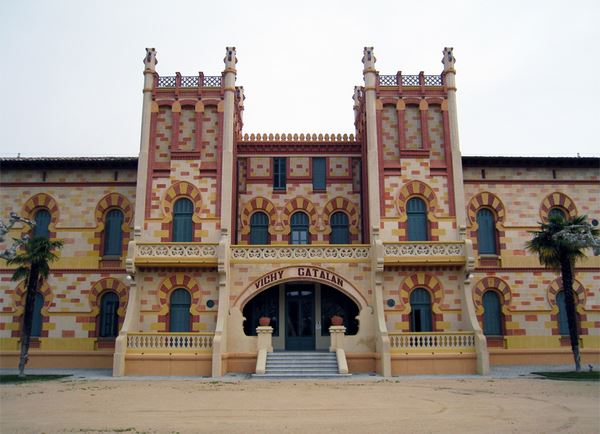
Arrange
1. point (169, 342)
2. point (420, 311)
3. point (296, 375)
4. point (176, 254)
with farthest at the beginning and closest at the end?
point (420, 311), point (176, 254), point (169, 342), point (296, 375)

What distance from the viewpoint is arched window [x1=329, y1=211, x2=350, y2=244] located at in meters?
27.3

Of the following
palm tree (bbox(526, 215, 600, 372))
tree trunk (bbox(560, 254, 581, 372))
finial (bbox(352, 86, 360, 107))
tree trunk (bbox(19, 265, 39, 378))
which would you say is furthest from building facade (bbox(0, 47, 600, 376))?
tree trunk (bbox(19, 265, 39, 378))

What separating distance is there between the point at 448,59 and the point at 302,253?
11617 millimetres

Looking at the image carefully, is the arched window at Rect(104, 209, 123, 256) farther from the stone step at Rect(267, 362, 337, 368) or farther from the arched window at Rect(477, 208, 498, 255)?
the arched window at Rect(477, 208, 498, 255)

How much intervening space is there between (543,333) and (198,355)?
16021mm

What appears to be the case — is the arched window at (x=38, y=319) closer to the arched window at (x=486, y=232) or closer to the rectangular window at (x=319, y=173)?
the rectangular window at (x=319, y=173)

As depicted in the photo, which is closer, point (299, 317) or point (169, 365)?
point (169, 365)

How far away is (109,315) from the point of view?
1044 inches

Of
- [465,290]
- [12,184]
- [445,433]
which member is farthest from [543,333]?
[12,184]

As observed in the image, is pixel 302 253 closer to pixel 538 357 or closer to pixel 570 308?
pixel 570 308

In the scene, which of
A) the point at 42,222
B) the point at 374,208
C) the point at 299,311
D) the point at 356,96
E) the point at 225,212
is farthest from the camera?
the point at 356,96

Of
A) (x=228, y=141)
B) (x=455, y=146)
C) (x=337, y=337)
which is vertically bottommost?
(x=337, y=337)

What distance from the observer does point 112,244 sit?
27.2m

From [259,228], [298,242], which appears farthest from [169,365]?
[298,242]
